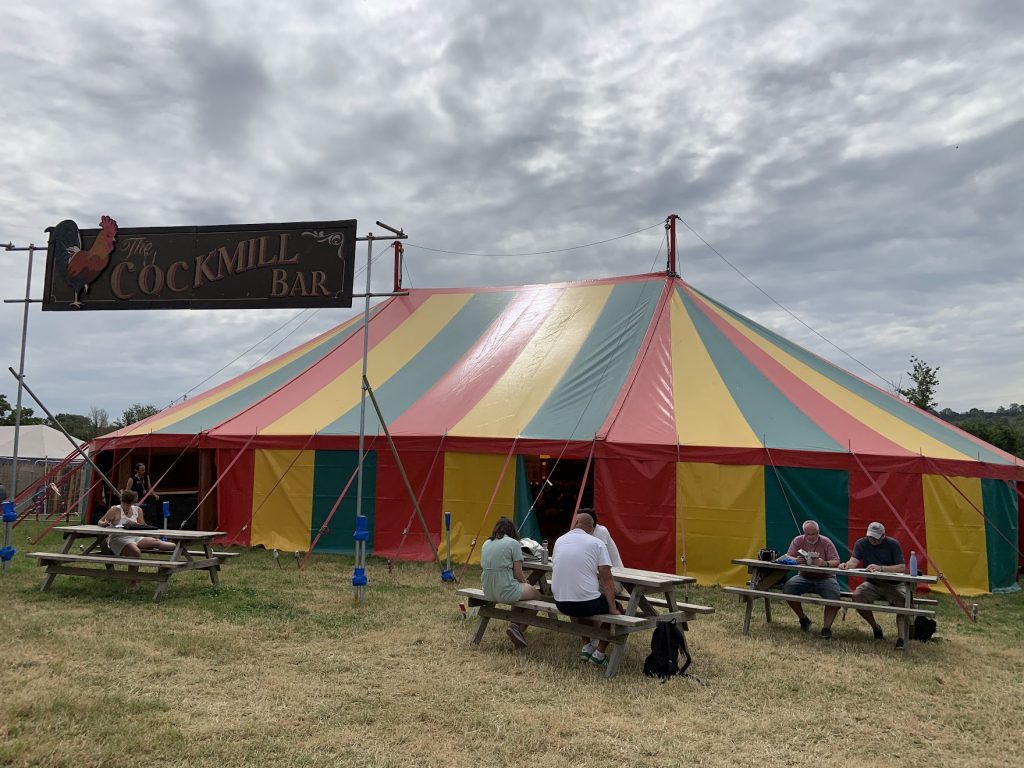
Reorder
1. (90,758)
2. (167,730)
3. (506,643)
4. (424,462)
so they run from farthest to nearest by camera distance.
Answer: (424,462), (506,643), (167,730), (90,758)

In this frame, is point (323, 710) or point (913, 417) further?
point (913, 417)

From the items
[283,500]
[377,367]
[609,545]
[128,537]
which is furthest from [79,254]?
[609,545]

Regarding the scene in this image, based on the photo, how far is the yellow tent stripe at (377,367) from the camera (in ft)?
32.3

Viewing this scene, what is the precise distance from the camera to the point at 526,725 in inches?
145

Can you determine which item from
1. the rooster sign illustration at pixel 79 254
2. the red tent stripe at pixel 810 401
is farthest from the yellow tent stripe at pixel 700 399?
the rooster sign illustration at pixel 79 254

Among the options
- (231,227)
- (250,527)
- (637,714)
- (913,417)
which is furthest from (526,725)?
(913,417)

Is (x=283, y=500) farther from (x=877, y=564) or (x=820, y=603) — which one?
(x=877, y=564)

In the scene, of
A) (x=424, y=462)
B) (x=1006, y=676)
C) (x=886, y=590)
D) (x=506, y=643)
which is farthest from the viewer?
(x=424, y=462)

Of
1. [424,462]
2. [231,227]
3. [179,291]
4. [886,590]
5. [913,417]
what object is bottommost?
[886,590]

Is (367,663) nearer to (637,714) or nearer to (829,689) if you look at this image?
(637,714)

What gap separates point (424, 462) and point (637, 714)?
5458mm

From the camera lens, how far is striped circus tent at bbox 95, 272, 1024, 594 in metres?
7.86

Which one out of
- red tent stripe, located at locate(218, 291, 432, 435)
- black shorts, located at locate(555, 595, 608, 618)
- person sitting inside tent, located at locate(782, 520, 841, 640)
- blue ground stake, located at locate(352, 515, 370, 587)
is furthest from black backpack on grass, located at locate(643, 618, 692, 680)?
red tent stripe, located at locate(218, 291, 432, 435)

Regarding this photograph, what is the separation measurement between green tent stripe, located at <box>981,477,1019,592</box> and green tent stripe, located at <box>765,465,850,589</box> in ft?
4.80
